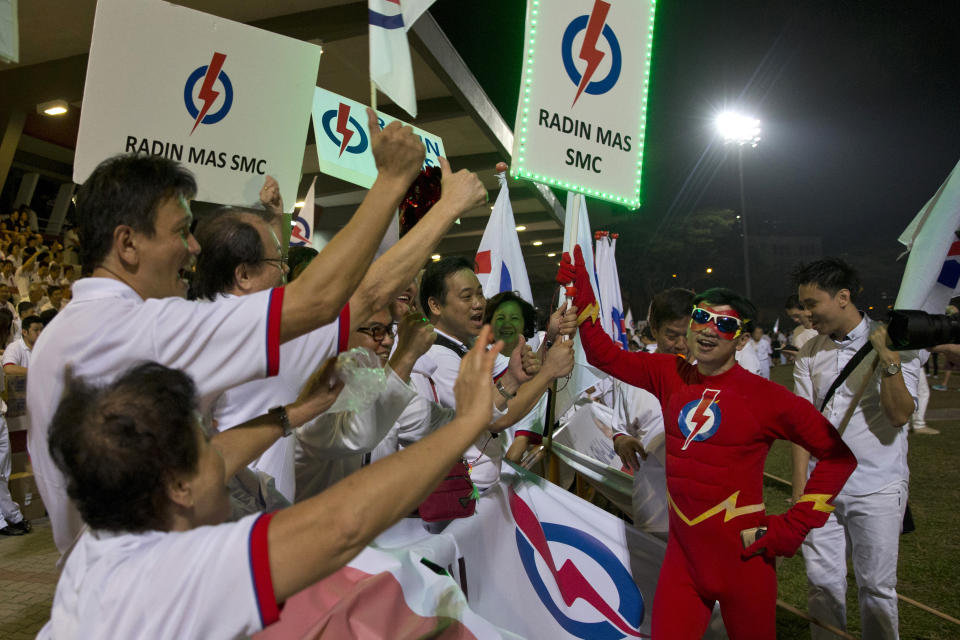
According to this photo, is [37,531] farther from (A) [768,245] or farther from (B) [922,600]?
(A) [768,245]

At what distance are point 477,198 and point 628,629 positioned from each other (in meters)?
2.93

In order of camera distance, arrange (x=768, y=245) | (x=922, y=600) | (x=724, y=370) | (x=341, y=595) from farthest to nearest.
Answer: (x=768, y=245), (x=922, y=600), (x=724, y=370), (x=341, y=595)

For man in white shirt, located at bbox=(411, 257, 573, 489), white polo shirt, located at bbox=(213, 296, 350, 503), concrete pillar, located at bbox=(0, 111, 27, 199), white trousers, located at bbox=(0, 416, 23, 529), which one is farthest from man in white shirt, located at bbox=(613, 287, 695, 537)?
concrete pillar, located at bbox=(0, 111, 27, 199)

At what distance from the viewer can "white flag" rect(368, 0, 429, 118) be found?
358 centimetres

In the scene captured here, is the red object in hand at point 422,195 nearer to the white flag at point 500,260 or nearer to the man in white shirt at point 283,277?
the man in white shirt at point 283,277

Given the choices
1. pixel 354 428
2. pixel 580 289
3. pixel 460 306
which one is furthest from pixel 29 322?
pixel 354 428

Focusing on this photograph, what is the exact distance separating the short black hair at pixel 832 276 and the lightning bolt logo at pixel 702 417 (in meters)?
1.35

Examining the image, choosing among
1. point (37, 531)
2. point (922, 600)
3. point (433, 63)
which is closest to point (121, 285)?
point (922, 600)

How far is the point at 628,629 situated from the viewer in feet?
12.8

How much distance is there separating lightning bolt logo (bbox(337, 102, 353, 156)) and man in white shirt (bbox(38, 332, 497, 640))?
456 cm

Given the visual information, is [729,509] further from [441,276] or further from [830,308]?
[441,276]

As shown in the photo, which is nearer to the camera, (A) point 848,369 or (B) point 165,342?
(B) point 165,342

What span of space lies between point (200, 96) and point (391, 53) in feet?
3.29

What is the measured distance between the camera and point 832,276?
430 cm
